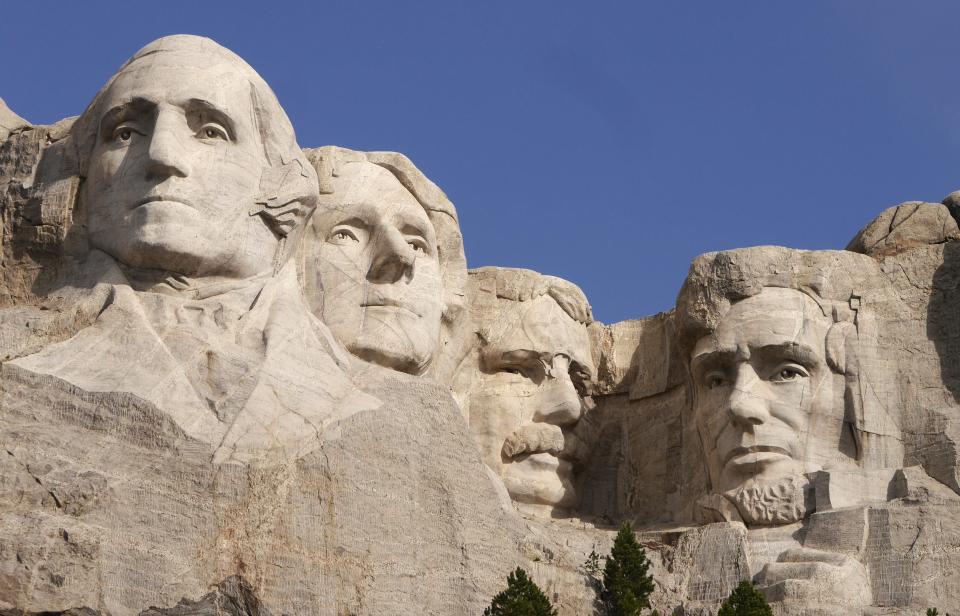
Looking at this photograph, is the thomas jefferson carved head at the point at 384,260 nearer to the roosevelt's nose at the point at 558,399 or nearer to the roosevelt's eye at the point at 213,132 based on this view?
the roosevelt's nose at the point at 558,399

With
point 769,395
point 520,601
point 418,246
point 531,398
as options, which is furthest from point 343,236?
point 520,601

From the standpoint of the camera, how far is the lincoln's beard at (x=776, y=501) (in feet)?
76.6

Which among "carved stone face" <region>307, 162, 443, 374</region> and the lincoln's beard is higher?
"carved stone face" <region>307, 162, 443, 374</region>

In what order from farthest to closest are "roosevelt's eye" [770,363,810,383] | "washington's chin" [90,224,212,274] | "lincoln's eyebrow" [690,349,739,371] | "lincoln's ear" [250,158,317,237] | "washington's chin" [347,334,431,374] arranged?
"lincoln's eyebrow" [690,349,739,371] < "roosevelt's eye" [770,363,810,383] < "washington's chin" [347,334,431,374] < "lincoln's ear" [250,158,317,237] < "washington's chin" [90,224,212,274]

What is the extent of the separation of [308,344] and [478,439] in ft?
10.9

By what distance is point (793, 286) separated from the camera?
24562 millimetres

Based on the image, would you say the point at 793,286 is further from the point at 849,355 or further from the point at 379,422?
the point at 379,422

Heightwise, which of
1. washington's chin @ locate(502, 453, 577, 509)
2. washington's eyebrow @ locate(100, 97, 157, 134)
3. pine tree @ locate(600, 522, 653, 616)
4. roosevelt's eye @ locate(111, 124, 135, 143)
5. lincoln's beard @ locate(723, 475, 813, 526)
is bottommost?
pine tree @ locate(600, 522, 653, 616)

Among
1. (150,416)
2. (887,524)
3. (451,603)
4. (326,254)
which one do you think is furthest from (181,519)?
(887,524)

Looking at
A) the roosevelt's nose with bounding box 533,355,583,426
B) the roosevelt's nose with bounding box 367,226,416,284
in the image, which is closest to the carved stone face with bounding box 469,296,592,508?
the roosevelt's nose with bounding box 533,355,583,426

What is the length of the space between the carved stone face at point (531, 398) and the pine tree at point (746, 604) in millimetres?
4104

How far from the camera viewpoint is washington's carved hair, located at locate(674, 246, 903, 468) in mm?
23969

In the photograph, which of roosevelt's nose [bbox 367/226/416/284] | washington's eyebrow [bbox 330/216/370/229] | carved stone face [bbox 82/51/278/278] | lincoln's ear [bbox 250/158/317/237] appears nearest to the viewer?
carved stone face [bbox 82/51/278/278]

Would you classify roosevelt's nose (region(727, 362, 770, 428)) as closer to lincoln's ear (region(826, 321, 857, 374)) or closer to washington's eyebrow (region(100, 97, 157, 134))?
lincoln's ear (region(826, 321, 857, 374))
